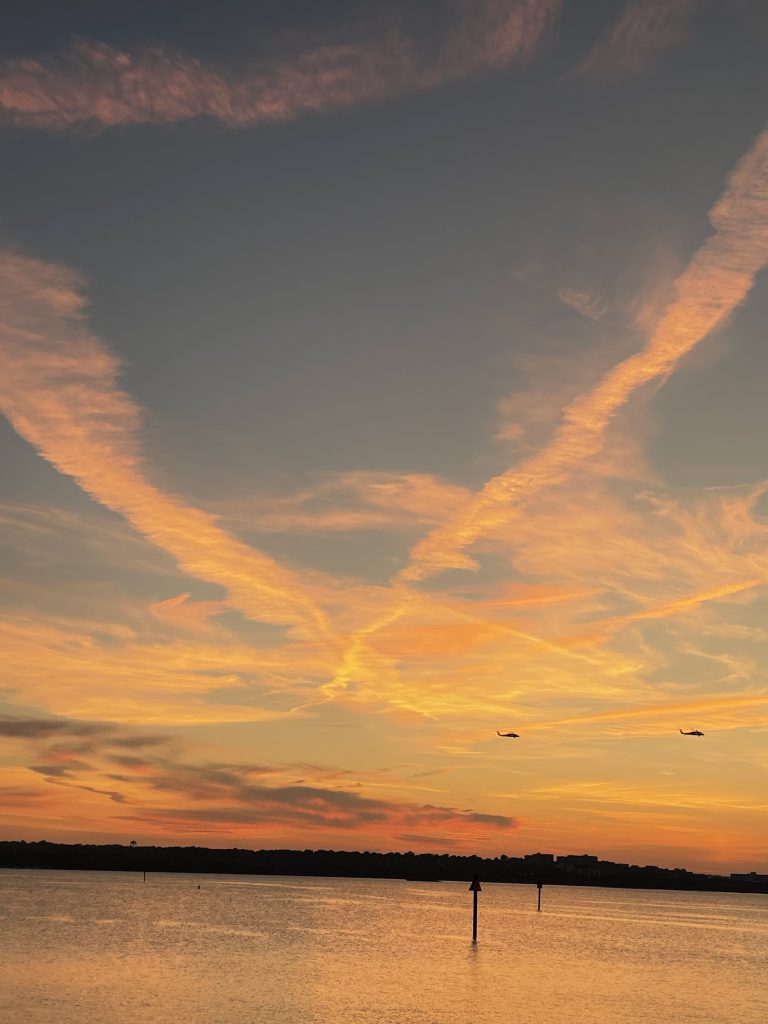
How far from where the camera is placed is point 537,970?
306ft

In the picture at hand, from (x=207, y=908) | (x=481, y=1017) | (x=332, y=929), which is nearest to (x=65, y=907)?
(x=207, y=908)

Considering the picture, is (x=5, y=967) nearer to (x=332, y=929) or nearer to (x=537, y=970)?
(x=537, y=970)

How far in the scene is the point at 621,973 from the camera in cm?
9488

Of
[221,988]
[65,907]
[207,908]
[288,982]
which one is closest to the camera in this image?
[221,988]

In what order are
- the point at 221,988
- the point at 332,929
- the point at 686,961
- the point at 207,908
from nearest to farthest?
the point at 221,988 < the point at 686,961 < the point at 332,929 < the point at 207,908

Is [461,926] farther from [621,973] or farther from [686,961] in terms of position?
[621,973]

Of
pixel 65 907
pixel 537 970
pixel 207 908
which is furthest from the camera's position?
pixel 207 908

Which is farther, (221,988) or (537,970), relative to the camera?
(537,970)

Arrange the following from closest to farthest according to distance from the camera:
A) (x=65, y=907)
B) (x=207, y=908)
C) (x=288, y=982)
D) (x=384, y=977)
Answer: (x=288, y=982)
(x=384, y=977)
(x=65, y=907)
(x=207, y=908)

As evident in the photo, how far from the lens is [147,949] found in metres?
96.2

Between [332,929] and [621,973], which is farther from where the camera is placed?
[332,929]

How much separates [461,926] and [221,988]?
98520 millimetres

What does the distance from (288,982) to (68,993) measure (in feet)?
55.0

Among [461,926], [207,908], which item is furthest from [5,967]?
[207,908]
